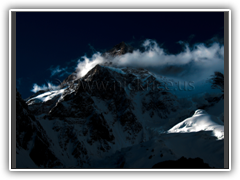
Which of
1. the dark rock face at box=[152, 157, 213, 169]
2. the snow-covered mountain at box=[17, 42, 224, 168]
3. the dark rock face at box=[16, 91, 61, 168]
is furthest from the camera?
the snow-covered mountain at box=[17, 42, 224, 168]

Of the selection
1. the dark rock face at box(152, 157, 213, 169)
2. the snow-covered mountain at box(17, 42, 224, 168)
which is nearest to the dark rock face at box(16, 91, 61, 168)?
the snow-covered mountain at box(17, 42, 224, 168)

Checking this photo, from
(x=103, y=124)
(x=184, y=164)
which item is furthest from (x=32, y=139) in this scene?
(x=184, y=164)

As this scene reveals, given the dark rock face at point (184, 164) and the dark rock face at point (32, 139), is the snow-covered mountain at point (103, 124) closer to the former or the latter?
the dark rock face at point (32, 139)

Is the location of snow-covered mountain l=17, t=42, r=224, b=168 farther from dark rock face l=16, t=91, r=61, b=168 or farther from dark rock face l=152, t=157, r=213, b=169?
Answer: dark rock face l=152, t=157, r=213, b=169

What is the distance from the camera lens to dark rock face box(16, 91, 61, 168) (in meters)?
99.0

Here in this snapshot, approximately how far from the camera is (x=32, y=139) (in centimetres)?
10488

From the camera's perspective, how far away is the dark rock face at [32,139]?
9900 cm

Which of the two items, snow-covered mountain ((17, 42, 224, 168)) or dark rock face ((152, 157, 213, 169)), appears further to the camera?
snow-covered mountain ((17, 42, 224, 168))

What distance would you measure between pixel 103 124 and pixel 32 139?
62.1 meters

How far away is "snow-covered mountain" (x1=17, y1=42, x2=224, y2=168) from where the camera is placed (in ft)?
328

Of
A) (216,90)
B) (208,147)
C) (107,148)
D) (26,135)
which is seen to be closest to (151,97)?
(216,90)

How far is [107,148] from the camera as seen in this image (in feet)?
484

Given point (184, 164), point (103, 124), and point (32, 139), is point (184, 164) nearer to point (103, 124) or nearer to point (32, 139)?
point (32, 139)

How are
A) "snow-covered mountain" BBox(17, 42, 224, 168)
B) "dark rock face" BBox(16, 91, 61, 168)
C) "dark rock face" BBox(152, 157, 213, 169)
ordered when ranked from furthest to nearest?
1. "snow-covered mountain" BBox(17, 42, 224, 168)
2. "dark rock face" BBox(16, 91, 61, 168)
3. "dark rock face" BBox(152, 157, 213, 169)
